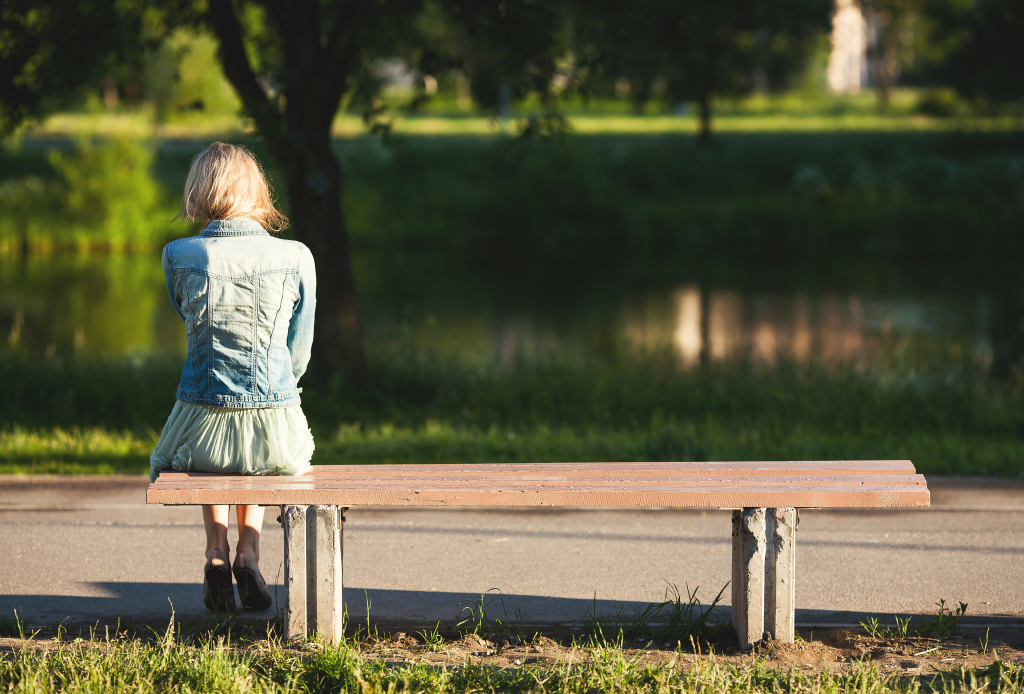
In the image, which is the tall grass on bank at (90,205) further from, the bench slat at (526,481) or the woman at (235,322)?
the bench slat at (526,481)

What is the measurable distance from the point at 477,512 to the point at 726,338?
12250 millimetres

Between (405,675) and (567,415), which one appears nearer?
(405,675)

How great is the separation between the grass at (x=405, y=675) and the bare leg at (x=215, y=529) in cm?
→ 49

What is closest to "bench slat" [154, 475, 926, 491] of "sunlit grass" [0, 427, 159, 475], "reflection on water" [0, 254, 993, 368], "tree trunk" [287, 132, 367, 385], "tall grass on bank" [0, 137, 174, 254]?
"sunlit grass" [0, 427, 159, 475]

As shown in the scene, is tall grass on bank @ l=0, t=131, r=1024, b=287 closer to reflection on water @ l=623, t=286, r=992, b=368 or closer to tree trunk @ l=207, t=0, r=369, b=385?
reflection on water @ l=623, t=286, r=992, b=368

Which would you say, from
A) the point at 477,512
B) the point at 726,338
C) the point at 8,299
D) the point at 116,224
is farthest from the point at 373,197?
the point at 477,512

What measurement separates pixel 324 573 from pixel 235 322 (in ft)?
3.24

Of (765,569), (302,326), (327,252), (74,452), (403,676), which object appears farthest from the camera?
(327,252)

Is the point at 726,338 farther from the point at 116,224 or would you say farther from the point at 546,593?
the point at 116,224

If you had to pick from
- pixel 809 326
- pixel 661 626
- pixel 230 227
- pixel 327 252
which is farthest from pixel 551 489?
pixel 809 326

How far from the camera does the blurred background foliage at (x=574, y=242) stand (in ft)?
29.8

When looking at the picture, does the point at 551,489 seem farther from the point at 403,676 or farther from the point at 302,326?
the point at 302,326

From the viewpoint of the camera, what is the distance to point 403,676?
3.69 metres

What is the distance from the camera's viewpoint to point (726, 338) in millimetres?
17844
